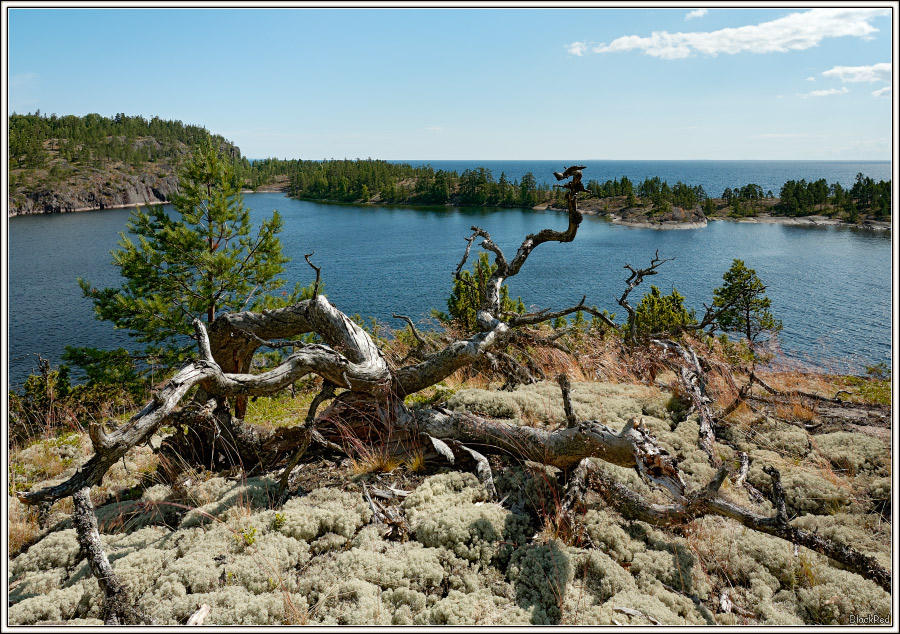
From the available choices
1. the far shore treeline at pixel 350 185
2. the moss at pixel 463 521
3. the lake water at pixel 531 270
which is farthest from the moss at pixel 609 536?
the far shore treeline at pixel 350 185

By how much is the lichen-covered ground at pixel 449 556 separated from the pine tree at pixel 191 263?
1106 centimetres

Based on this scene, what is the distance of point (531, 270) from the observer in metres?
53.0

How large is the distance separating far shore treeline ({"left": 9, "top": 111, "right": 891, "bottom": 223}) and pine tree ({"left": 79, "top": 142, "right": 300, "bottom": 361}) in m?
60.0

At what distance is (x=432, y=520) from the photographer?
4.48 metres

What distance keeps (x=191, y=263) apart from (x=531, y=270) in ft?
136

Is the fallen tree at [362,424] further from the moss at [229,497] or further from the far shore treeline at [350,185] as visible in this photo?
the far shore treeline at [350,185]

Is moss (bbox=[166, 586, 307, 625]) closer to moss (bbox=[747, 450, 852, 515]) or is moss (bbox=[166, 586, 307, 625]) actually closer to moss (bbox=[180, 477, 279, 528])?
moss (bbox=[180, 477, 279, 528])

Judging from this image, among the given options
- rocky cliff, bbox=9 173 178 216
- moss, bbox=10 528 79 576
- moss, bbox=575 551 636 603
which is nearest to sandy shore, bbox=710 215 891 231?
moss, bbox=575 551 636 603

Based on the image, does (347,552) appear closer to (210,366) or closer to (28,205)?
(210,366)

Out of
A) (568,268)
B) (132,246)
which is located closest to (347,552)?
(132,246)

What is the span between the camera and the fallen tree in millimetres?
3770

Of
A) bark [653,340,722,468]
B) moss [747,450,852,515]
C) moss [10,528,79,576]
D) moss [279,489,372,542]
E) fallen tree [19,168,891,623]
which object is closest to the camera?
fallen tree [19,168,891,623]

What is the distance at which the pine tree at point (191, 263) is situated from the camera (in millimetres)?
14883

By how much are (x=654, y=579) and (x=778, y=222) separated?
110 meters
